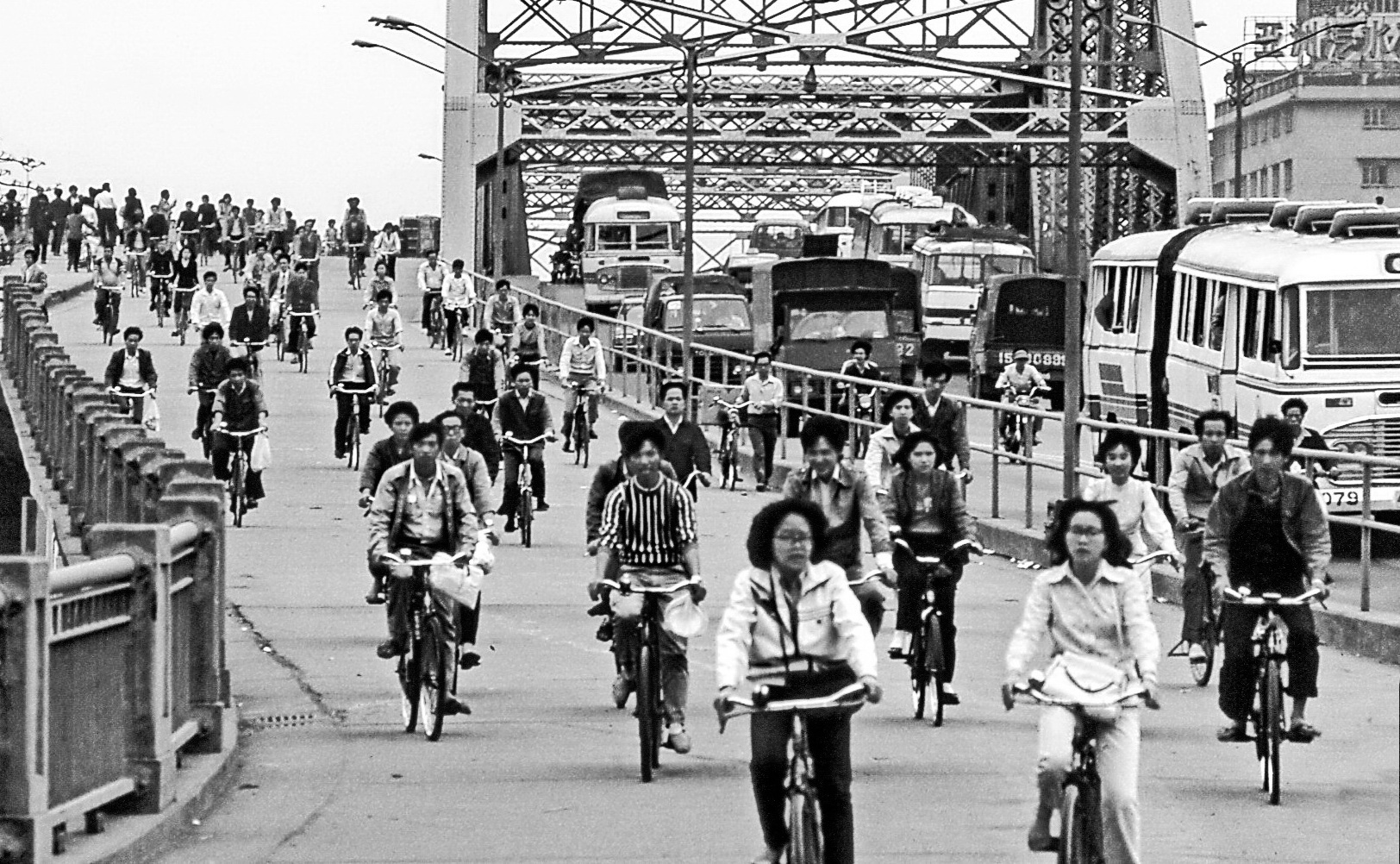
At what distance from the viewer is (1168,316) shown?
3080 centimetres

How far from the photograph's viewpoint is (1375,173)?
118 meters

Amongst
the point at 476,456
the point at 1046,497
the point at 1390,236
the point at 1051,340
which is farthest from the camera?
the point at 1051,340

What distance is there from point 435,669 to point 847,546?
230 cm

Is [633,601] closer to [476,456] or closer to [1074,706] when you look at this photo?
[476,456]

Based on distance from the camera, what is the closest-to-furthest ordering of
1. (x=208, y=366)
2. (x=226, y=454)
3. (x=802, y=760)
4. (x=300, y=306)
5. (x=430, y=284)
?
(x=802, y=760) < (x=226, y=454) < (x=208, y=366) < (x=300, y=306) < (x=430, y=284)

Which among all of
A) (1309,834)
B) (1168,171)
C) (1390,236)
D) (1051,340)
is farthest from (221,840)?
(1168,171)

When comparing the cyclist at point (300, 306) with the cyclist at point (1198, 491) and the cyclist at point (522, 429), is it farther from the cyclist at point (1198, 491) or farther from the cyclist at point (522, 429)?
the cyclist at point (1198, 491)

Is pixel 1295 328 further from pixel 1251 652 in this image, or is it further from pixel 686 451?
pixel 1251 652

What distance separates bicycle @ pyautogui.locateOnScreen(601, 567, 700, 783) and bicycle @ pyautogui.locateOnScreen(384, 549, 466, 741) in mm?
1474

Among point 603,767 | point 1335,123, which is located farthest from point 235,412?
point 1335,123

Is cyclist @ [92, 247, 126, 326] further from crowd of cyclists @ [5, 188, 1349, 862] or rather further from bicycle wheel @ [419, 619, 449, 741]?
bicycle wheel @ [419, 619, 449, 741]

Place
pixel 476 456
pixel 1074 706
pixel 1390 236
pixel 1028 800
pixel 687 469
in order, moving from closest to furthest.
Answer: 1. pixel 1074 706
2. pixel 1028 800
3. pixel 476 456
4. pixel 687 469
5. pixel 1390 236

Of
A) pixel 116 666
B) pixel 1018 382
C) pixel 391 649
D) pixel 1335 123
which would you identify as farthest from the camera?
pixel 1335 123

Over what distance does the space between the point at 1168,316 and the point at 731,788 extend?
18177mm
